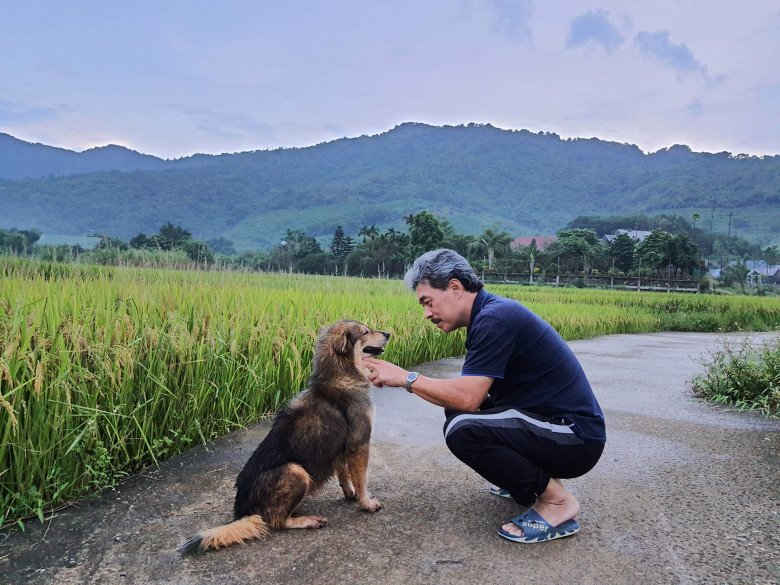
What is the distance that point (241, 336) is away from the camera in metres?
4.75

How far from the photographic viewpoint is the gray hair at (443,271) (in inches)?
105

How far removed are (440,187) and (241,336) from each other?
18625 centimetres

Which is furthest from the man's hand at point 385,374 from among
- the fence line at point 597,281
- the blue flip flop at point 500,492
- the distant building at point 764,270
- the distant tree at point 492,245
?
the distant building at point 764,270

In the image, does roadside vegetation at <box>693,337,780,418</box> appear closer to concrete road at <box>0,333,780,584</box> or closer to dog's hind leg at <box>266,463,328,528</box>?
concrete road at <box>0,333,780,584</box>

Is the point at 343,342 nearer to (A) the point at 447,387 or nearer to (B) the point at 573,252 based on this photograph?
(A) the point at 447,387

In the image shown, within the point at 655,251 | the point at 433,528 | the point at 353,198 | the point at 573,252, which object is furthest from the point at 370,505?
the point at 353,198

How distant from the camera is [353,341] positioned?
2.95 meters

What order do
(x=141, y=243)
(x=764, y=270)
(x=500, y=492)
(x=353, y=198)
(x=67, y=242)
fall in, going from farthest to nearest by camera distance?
(x=353, y=198), (x=764, y=270), (x=141, y=243), (x=67, y=242), (x=500, y=492)

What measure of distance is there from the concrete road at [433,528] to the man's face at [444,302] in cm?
104

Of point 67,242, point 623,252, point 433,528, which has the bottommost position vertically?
point 433,528

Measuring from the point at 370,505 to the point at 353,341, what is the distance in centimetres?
86

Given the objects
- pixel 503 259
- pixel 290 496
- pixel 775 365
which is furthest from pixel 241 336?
pixel 503 259

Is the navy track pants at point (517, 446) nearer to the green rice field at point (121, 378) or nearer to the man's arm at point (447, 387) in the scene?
the man's arm at point (447, 387)

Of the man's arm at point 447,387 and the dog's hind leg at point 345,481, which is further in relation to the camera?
the dog's hind leg at point 345,481
